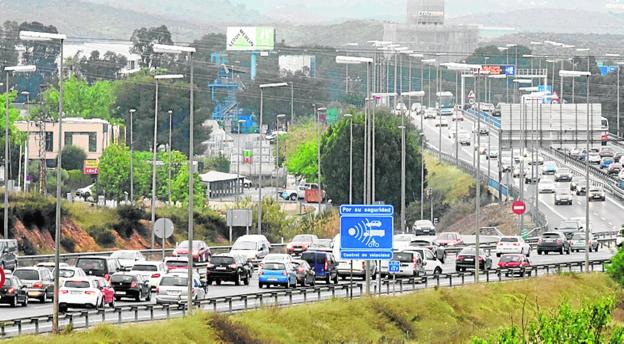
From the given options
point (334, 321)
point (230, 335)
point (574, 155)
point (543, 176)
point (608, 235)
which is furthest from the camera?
point (574, 155)

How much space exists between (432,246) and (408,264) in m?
14.5

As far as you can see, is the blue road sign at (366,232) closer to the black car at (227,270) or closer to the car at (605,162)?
the black car at (227,270)

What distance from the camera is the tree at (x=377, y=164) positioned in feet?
471

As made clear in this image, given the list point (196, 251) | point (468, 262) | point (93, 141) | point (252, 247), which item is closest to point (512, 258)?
point (468, 262)

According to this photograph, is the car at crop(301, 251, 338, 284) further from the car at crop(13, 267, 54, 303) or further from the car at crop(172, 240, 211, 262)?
the car at crop(13, 267, 54, 303)

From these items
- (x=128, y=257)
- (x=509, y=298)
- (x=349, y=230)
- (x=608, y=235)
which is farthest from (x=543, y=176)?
(x=349, y=230)

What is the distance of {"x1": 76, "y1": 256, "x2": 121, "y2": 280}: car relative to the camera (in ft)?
251

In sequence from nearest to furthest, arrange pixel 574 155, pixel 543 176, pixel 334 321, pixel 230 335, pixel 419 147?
pixel 230 335
pixel 334 321
pixel 419 147
pixel 543 176
pixel 574 155

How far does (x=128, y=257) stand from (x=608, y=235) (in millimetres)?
44669

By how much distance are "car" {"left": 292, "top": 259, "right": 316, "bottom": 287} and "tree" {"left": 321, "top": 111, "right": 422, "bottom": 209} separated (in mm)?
59572

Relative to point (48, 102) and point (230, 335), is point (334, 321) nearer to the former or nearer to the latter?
point (230, 335)

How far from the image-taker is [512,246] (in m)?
103

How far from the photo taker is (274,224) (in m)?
124

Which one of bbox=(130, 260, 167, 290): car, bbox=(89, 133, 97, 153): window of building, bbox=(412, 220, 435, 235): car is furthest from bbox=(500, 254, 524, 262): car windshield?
bbox=(89, 133, 97, 153): window of building
